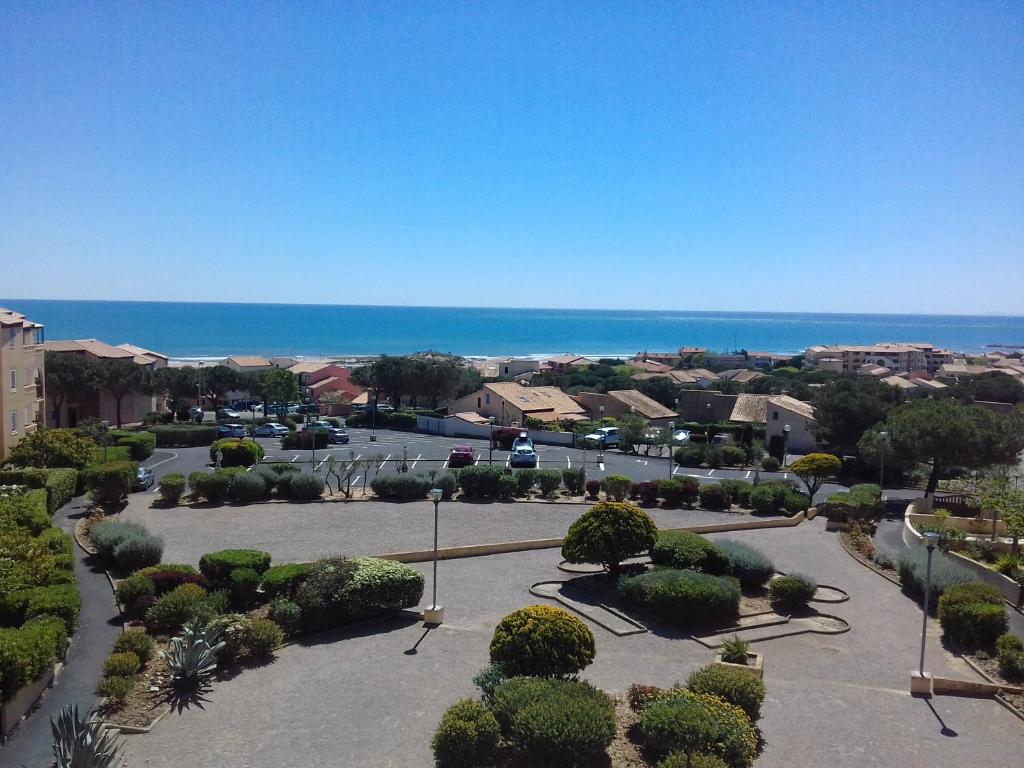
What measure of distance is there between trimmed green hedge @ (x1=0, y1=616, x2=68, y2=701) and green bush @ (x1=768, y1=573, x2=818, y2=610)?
14119mm

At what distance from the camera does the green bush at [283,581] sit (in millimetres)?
16641

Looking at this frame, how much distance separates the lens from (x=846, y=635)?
16.6 metres

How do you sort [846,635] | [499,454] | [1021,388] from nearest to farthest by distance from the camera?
[846,635]
[499,454]
[1021,388]

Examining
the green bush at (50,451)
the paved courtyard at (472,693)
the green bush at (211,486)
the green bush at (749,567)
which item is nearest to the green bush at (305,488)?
the green bush at (211,486)

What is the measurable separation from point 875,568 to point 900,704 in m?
9.62

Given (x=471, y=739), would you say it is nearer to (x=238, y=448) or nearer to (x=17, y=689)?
(x=17, y=689)

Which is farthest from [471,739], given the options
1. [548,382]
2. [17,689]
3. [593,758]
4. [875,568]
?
[548,382]

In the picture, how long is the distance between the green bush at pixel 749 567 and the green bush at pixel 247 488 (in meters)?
16.6

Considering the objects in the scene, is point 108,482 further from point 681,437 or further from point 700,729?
point 681,437

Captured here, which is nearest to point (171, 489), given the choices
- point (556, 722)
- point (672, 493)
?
point (672, 493)

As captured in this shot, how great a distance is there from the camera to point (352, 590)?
16.1m

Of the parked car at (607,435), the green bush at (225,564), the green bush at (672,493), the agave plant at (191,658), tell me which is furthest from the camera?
the parked car at (607,435)

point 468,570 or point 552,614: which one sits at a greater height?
point 552,614

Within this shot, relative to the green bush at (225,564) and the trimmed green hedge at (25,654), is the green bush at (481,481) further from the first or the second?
the trimmed green hedge at (25,654)
